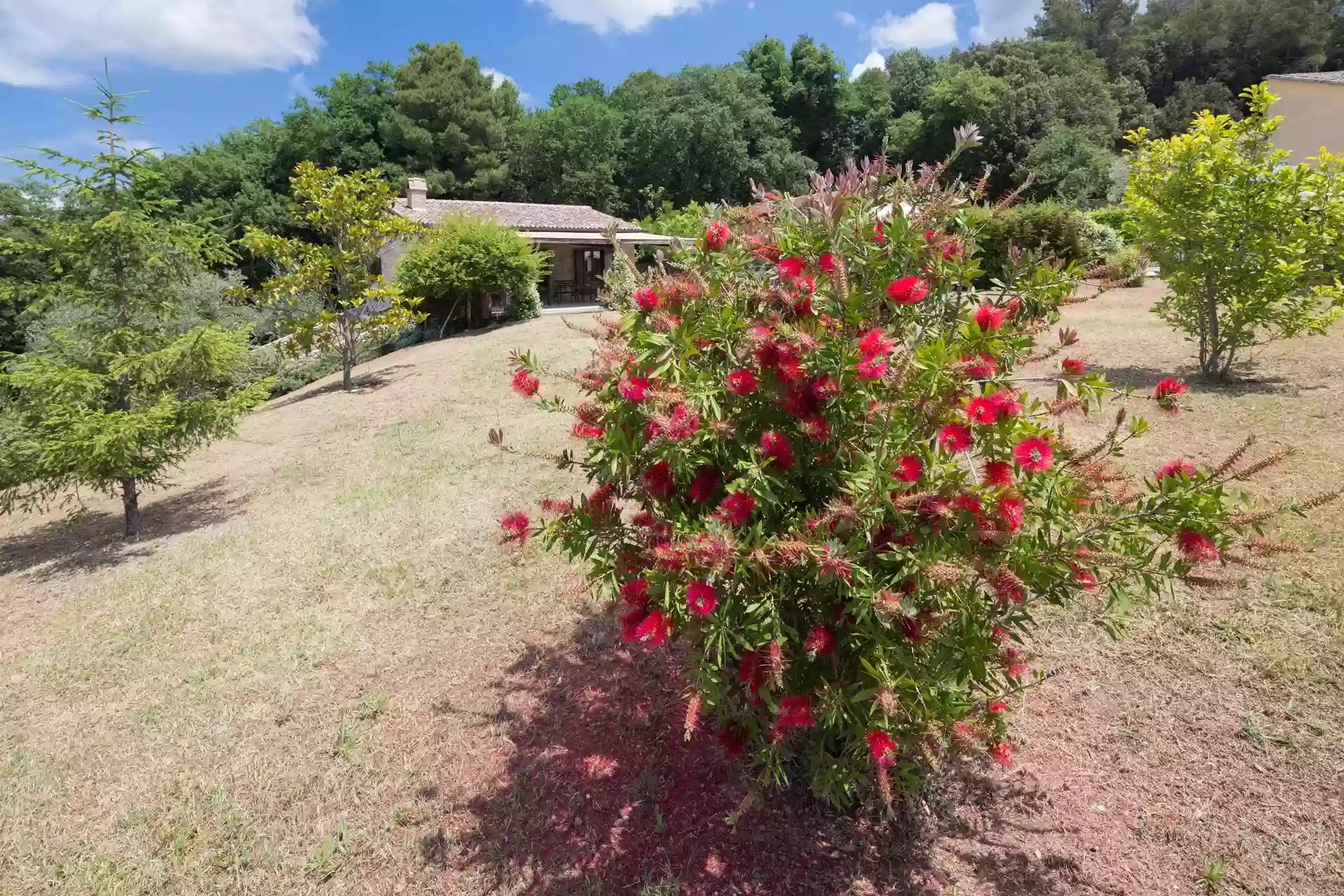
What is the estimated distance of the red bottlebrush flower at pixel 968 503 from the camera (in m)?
2.12

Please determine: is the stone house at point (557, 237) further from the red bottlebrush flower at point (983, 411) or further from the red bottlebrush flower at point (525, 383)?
the red bottlebrush flower at point (983, 411)

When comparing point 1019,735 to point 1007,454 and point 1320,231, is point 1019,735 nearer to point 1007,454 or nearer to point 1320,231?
point 1007,454

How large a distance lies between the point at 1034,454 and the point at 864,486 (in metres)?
0.48

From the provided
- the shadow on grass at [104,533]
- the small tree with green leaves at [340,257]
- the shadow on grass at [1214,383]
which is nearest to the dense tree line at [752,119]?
the small tree with green leaves at [340,257]

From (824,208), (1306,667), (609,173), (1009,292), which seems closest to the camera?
(824,208)

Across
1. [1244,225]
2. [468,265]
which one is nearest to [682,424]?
[1244,225]

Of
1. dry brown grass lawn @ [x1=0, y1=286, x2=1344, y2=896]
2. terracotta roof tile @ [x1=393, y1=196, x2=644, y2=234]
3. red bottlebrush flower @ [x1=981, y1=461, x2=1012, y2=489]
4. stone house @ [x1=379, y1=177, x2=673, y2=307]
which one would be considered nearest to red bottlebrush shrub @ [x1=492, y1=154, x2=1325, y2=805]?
red bottlebrush flower @ [x1=981, y1=461, x2=1012, y2=489]

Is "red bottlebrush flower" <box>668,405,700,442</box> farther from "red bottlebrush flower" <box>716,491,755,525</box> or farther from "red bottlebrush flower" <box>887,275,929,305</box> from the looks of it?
"red bottlebrush flower" <box>887,275,929,305</box>

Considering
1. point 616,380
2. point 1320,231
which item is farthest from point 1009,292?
point 1320,231

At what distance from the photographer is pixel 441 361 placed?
1465 centimetres

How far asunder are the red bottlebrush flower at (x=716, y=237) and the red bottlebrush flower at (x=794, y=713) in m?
1.66

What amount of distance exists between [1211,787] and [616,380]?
10.1 ft

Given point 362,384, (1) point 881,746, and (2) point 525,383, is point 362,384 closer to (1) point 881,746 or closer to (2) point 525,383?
(2) point 525,383

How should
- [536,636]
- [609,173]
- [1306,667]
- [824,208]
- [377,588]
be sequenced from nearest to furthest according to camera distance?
1. [824,208]
2. [1306,667]
3. [536,636]
4. [377,588]
5. [609,173]
